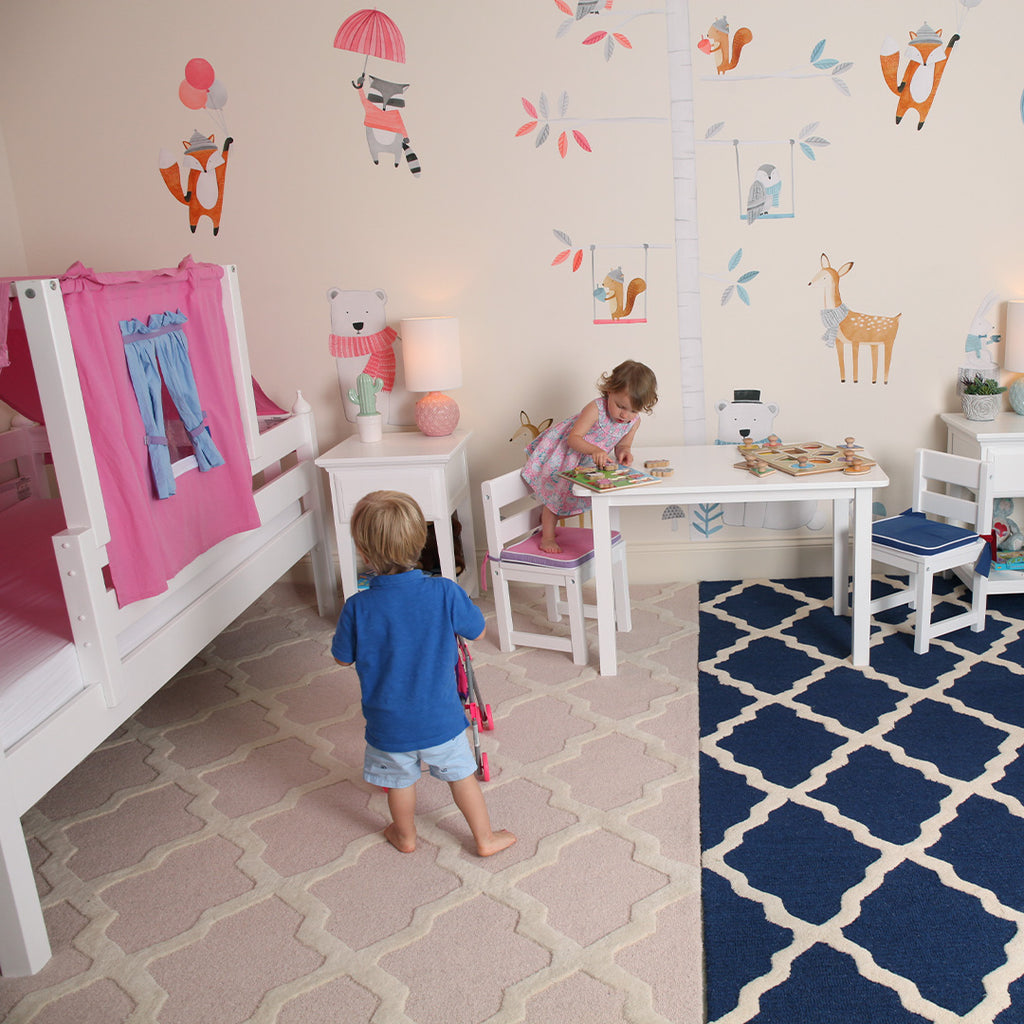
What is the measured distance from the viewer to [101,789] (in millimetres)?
2582

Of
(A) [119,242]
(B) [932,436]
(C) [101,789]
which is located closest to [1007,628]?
(B) [932,436]

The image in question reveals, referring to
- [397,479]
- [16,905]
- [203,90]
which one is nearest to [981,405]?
[397,479]

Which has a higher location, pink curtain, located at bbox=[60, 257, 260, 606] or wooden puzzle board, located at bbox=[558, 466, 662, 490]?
pink curtain, located at bbox=[60, 257, 260, 606]

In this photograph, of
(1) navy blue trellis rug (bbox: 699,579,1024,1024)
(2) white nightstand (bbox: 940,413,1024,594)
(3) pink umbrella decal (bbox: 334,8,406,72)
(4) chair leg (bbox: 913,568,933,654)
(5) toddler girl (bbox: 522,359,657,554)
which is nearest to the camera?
(1) navy blue trellis rug (bbox: 699,579,1024,1024)

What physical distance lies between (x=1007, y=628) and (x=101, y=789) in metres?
2.83

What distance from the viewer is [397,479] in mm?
3361

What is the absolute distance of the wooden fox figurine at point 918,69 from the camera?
3332 millimetres

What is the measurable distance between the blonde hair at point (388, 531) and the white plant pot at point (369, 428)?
1.52 metres

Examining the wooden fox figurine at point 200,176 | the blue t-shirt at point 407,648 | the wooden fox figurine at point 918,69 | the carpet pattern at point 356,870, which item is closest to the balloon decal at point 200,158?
the wooden fox figurine at point 200,176

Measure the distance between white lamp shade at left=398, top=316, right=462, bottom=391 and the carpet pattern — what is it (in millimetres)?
1086

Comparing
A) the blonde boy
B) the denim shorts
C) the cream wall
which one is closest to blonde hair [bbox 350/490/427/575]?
the blonde boy

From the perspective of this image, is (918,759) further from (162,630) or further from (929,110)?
(929,110)

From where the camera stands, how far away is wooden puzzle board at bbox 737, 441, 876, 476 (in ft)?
9.71

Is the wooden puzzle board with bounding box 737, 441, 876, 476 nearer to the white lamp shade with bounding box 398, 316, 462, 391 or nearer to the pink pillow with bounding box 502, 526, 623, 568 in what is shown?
the pink pillow with bounding box 502, 526, 623, 568
